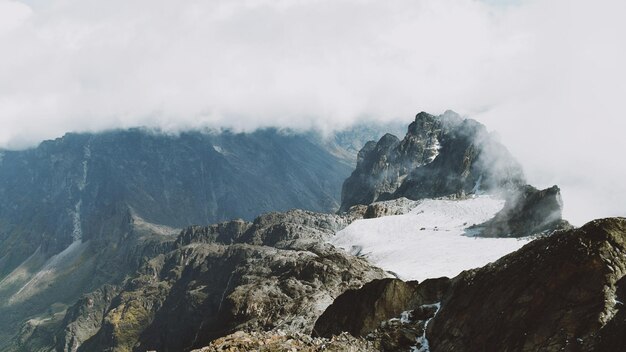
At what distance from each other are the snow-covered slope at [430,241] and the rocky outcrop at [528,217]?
6.79 metres

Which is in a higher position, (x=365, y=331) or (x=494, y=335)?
(x=494, y=335)

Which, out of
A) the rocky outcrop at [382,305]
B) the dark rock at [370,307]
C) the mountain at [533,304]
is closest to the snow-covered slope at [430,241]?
the dark rock at [370,307]

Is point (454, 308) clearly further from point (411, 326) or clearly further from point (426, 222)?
point (426, 222)

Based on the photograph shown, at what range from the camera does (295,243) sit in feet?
632

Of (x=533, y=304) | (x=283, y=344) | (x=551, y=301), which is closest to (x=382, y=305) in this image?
(x=283, y=344)

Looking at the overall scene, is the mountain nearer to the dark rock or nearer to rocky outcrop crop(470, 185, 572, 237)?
the dark rock

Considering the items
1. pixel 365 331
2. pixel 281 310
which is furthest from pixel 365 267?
pixel 365 331

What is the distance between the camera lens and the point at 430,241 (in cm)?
13262

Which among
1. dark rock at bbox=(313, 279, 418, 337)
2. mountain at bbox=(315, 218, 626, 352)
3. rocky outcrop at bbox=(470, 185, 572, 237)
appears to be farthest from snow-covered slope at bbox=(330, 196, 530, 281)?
mountain at bbox=(315, 218, 626, 352)

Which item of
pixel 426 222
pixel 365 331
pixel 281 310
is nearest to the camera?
pixel 365 331

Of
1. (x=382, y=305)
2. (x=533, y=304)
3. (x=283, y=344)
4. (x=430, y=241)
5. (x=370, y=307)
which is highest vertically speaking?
(x=533, y=304)

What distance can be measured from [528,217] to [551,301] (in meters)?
106

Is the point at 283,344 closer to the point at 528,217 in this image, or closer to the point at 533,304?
the point at 533,304

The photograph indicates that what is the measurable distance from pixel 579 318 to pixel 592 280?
2.78 metres
